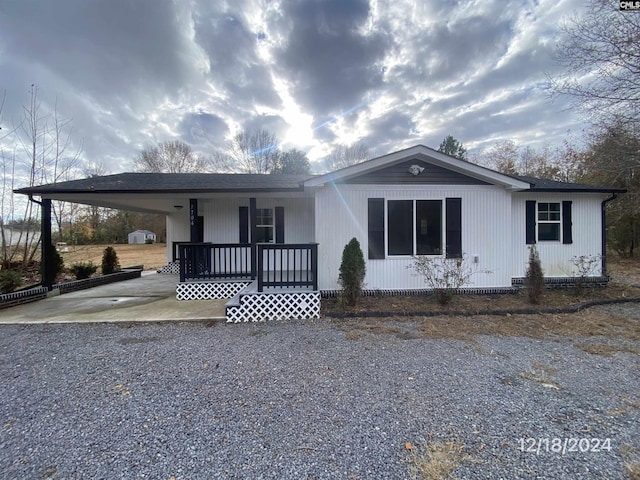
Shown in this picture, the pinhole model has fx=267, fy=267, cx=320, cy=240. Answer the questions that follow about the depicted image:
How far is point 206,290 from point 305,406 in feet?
16.6

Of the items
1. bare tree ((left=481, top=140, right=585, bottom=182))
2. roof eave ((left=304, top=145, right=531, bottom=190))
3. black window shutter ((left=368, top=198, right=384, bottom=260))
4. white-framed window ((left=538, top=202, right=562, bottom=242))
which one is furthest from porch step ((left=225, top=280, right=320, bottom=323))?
bare tree ((left=481, top=140, right=585, bottom=182))

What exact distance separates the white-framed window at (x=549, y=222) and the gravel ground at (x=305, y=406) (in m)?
4.77

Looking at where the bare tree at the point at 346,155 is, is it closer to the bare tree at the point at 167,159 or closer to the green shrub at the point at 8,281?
the bare tree at the point at 167,159

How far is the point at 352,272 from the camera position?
5.54m

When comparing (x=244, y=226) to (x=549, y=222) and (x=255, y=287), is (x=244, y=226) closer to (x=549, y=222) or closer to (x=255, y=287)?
(x=255, y=287)

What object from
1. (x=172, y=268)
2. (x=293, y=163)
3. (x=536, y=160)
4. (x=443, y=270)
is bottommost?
(x=172, y=268)

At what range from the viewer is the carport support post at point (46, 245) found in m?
6.86

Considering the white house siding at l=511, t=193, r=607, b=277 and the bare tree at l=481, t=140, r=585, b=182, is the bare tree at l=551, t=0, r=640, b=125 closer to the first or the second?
the white house siding at l=511, t=193, r=607, b=277

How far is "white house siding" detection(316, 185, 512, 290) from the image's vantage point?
6.46 metres

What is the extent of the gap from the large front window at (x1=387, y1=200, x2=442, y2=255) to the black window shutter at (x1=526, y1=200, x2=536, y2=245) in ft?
9.85

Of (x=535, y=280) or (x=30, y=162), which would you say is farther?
(x=30, y=162)

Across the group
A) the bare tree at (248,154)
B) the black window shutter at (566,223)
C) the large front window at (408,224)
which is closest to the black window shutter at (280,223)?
the large front window at (408,224)

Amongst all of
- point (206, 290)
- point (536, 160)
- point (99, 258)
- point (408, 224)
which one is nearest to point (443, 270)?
point (408, 224)

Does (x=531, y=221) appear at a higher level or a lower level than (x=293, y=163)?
lower
